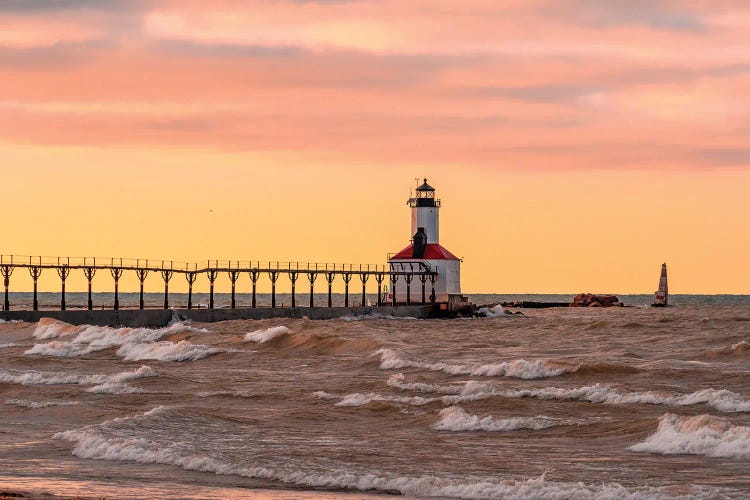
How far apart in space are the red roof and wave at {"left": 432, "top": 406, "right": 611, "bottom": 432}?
207ft

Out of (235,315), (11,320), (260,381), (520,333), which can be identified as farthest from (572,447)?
(235,315)

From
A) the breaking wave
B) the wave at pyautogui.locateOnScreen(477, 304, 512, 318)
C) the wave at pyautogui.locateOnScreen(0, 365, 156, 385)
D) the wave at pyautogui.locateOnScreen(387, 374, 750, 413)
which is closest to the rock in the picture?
the wave at pyautogui.locateOnScreen(477, 304, 512, 318)

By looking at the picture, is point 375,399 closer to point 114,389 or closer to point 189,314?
point 114,389

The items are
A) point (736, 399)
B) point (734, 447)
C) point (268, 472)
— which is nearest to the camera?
point (268, 472)

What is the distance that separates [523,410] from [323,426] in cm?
481

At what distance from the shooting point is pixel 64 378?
34.6 m

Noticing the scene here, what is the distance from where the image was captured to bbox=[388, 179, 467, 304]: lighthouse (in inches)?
3484

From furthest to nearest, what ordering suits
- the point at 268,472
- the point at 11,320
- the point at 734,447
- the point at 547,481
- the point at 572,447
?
the point at 11,320, the point at 572,447, the point at 734,447, the point at 268,472, the point at 547,481

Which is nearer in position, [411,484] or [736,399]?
[411,484]

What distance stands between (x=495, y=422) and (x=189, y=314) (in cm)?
4816

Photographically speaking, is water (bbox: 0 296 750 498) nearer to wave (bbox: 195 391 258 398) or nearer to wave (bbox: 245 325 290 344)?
wave (bbox: 195 391 258 398)

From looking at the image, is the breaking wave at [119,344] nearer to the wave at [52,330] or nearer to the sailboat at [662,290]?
the wave at [52,330]

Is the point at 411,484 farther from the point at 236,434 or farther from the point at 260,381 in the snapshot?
the point at 260,381

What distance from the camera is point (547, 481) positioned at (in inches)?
700
